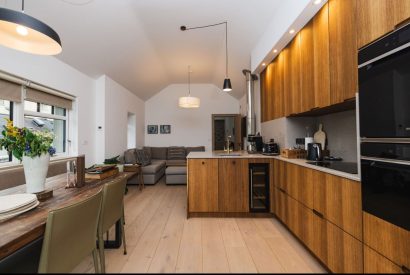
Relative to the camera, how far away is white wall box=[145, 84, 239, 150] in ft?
22.6

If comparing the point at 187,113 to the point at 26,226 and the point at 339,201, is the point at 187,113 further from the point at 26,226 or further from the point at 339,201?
the point at 26,226

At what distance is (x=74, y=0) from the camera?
7.43 ft

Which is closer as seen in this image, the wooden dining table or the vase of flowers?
the wooden dining table

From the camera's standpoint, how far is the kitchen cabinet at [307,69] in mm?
1999

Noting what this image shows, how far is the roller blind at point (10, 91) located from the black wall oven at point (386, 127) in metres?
3.38

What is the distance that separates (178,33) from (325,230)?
3402 millimetres

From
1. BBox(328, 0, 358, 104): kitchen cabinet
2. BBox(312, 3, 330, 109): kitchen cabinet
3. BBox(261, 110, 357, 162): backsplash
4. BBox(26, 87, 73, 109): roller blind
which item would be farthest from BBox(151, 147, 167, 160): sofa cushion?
BBox(328, 0, 358, 104): kitchen cabinet

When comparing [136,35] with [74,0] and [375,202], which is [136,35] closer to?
[74,0]

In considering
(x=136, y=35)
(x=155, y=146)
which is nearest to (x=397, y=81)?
(x=136, y=35)

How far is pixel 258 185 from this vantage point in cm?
272

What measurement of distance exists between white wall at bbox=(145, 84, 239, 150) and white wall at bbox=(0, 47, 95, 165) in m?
3.00

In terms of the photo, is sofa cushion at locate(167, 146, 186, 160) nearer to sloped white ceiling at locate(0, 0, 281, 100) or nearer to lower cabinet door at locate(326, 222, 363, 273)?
sloped white ceiling at locate(0, 0, 281, 100)

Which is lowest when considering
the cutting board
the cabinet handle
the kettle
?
the cabinet handle

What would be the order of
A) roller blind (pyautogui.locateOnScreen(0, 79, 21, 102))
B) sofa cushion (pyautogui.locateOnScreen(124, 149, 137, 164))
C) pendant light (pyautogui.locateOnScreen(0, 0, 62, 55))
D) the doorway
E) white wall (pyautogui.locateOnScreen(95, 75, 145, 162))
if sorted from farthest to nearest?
the doorway < sofa cushion (pyautogui.locateOnScreen(124, 149, 137, 164)) < white wall (pyautogui.locateOnScreen(95, 75, 145, 162)) < roller blind (pyautogui.locateOnScreen(0, 79, 21, 102)) < pendant light (pyautogui.locateOnScreen(0, 0, 62, 55))
